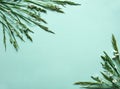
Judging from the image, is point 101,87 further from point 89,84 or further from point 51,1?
point 51,1

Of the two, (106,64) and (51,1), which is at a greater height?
(51,1)

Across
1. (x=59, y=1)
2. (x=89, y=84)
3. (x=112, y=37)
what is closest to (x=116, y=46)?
(x=112, y=37)

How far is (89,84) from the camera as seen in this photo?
1723cm

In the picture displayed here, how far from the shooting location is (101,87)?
54.3 ft

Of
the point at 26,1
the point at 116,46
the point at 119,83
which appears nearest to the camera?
the point at 26,1

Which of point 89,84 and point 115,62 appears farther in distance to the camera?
point 89,84

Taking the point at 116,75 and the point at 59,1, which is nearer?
the point at 59,1

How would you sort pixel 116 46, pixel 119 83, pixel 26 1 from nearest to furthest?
pixel 26 1
pixel 119 83
pixel 116 46

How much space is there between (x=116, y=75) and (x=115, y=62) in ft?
1.65

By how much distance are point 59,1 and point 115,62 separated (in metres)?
5.07

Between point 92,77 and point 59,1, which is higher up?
point 59,1

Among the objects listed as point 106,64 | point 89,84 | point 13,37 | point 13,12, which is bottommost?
point 89,84

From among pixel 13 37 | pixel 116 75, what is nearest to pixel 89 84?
pixel 116 75

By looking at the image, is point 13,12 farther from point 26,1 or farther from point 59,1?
point 59,1
